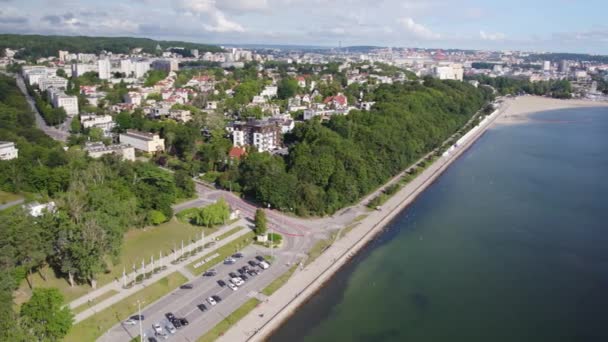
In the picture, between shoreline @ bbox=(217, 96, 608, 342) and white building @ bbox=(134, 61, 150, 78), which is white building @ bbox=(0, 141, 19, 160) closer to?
shoreline @ bbox=(217, 96, 608, 342)

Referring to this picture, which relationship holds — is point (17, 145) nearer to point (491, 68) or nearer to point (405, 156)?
point (405, 156)

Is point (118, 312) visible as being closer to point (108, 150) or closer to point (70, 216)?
point (70, 216)

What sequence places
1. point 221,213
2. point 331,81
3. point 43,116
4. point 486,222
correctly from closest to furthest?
point 221,213, point 486,222, point 43,116, point 331,81

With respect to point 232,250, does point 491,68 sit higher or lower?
higher

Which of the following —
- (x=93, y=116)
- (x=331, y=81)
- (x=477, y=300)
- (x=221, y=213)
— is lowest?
(x=477, y=300)

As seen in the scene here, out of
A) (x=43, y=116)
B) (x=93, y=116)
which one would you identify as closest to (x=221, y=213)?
(x=93, y=116)

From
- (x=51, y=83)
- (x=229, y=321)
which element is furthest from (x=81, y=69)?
(x=229, y=321)

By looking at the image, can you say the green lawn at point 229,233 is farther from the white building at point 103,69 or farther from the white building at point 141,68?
the white building at point 141,68
